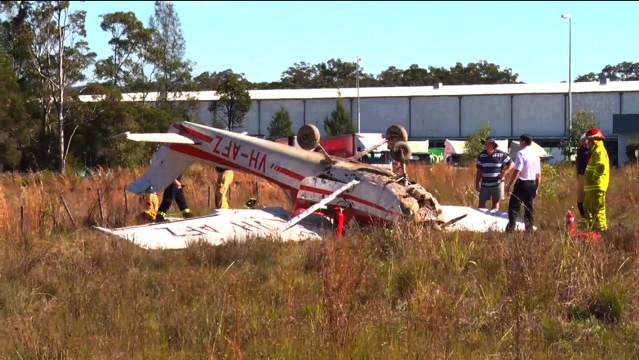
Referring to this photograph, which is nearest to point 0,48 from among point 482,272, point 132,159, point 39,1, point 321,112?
point 39,1

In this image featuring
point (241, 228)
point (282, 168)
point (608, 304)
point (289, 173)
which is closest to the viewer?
point (608, 304)

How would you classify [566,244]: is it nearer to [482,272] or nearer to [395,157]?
[482,272]

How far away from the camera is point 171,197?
52.3ft

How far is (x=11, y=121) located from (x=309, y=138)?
3981 centimetres

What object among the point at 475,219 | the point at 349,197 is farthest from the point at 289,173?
the point at 475,219

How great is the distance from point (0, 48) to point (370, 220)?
1876 inches

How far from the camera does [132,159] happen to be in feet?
149

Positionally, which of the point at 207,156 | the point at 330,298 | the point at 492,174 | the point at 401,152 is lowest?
the point at 330,298

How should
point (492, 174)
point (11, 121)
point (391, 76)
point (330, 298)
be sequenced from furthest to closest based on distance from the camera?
point (391, 76) → point (11, 121) → point (492, 174) → point (330, 298)

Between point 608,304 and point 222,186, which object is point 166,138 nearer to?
point 222,186

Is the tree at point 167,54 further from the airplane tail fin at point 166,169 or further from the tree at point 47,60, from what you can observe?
the airplane tail fin at point 166,169

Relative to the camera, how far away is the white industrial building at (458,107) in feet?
251

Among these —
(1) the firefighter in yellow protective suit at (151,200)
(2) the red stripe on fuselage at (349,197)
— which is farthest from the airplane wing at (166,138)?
(2) the red stripe on fuselage at (349,197)

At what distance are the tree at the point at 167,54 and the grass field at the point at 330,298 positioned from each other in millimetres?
55050
